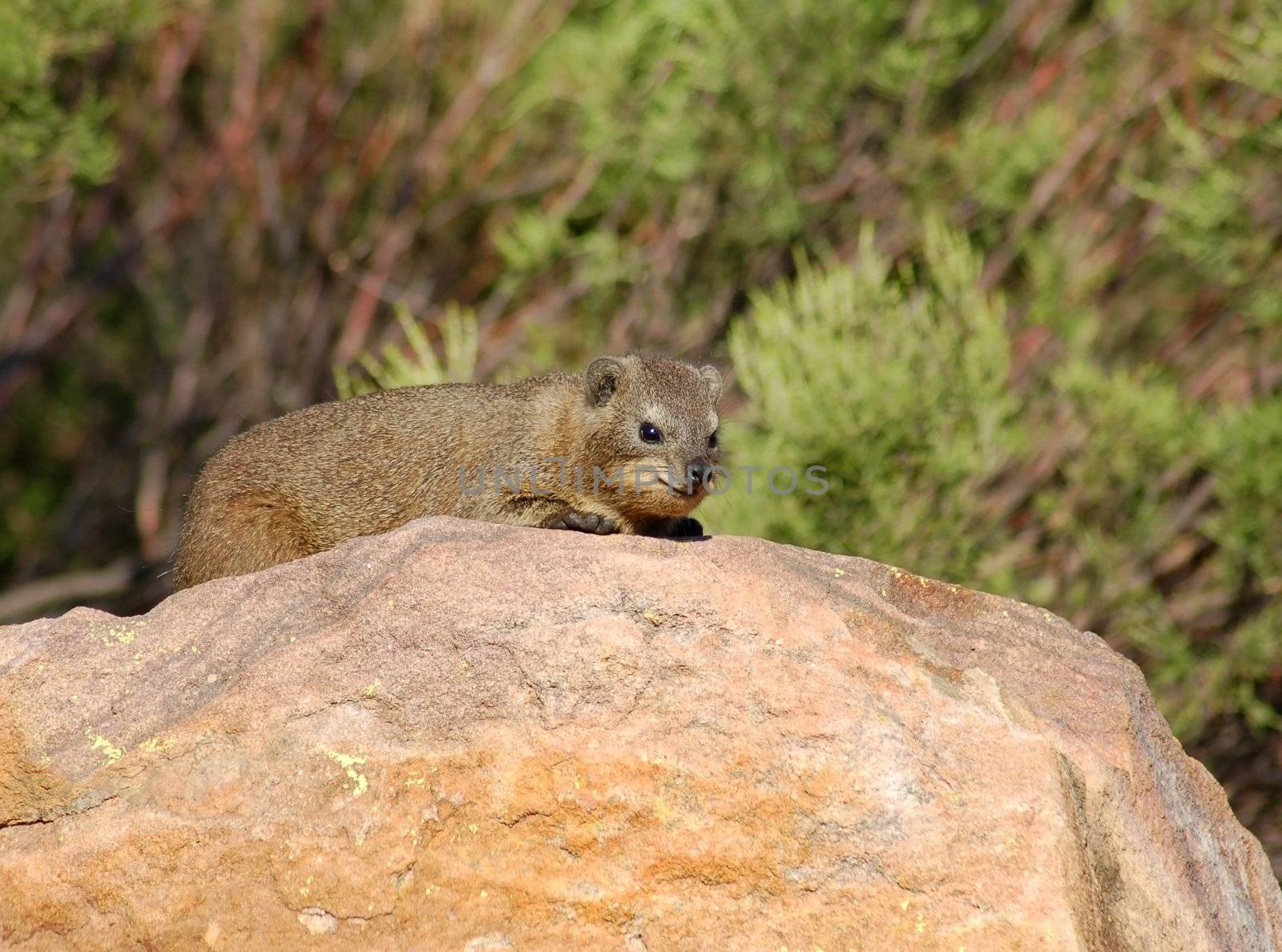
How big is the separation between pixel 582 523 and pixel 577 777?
170 centimetres

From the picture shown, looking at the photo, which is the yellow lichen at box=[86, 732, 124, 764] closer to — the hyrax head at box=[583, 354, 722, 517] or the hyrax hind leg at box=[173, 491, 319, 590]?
the hyrax hind leg at box=[173, 491, 319, 590]

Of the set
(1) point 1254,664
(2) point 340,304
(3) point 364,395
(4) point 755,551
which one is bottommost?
(2) point 340,304

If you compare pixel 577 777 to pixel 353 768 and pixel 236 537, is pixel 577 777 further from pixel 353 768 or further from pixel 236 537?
pixel 236 537

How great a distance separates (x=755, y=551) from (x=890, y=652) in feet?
1.90

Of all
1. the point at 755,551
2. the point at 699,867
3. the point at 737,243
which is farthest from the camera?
the point at 737,243

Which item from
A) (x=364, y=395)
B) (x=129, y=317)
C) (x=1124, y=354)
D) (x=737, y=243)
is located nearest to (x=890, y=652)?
(x=364, y=395)

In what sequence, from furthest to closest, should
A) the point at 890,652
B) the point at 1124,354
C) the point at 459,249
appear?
the point at 459,249 < the point at 1124,354 < the point at 890,652

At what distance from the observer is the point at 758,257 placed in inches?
458

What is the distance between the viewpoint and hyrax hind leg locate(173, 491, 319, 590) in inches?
222

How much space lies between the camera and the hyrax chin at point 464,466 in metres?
5.80

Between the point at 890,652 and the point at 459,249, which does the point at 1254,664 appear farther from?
the point at 459,249

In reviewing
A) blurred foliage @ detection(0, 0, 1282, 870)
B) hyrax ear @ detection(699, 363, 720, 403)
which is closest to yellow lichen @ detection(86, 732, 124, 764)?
hyrax ear @ detection(699, 363, 720, 403)

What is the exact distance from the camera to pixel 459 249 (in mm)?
13648

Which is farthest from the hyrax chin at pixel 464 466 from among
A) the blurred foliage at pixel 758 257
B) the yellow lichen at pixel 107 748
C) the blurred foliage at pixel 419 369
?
the blurred foliage at pixel 758 257
